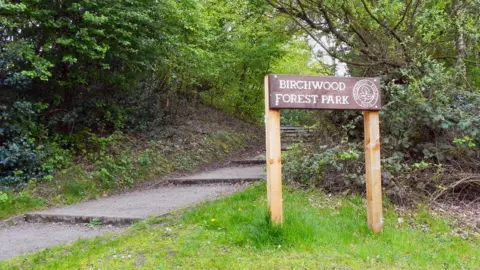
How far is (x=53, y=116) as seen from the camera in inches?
332

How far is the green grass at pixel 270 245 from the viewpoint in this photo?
381 cm

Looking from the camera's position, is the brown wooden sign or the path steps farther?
the path steps

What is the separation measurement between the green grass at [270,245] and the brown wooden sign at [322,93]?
4.24 ft

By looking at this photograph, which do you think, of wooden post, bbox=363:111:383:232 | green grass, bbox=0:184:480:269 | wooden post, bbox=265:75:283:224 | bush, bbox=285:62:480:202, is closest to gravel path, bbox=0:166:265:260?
green grass, bbox=0:184:480:269

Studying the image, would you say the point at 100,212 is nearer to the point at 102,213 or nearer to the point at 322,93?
the point at 102,213

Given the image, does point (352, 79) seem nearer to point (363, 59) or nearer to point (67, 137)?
point (363, 59)

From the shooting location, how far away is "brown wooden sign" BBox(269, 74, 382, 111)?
441 cm

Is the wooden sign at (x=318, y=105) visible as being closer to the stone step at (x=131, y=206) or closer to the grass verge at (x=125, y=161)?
the stone step at (x=131, y=206)

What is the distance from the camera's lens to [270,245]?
409 cm

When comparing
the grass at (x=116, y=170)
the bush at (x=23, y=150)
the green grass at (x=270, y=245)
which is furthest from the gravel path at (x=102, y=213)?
the bush at (x=23, y=150)

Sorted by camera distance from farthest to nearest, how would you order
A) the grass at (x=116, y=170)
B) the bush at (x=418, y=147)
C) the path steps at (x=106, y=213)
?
the grass at (x=116, y=170), the bush at (x=418, y=147), the path steps at (x=106, y=213)

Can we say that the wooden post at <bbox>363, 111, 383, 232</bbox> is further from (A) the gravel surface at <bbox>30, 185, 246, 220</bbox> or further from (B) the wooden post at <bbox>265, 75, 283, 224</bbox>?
(A) the gravel surface at <bbox>30, 185, 246, 220</bbox>

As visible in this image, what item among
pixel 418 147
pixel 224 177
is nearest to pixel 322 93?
pixel 418 147

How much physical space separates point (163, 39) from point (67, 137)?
9.51 ft
